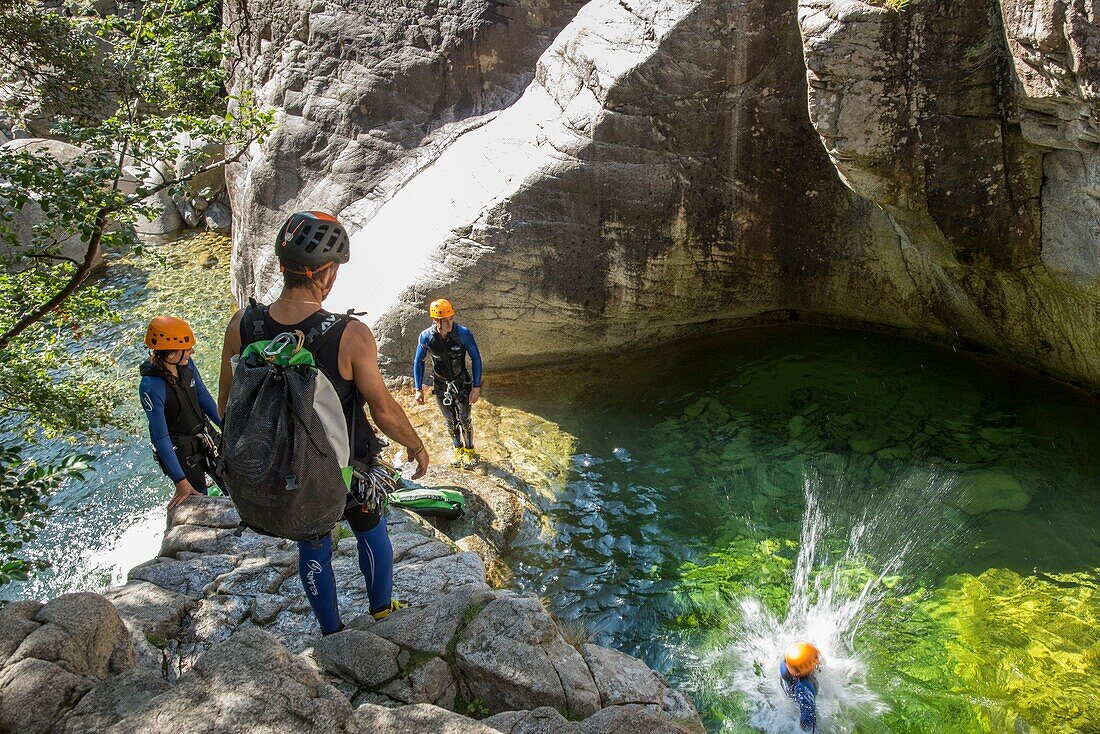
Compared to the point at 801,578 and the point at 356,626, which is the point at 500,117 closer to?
the point at 801,578

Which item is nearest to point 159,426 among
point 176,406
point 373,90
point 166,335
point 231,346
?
point 176,406

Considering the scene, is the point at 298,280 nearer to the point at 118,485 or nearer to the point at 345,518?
the point at 345,518

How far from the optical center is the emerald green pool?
581 cm

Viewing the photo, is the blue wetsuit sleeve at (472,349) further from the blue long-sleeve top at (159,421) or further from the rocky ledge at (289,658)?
the blue long-sleeve top at (159,421)

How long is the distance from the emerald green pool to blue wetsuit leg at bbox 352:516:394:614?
8.85ft

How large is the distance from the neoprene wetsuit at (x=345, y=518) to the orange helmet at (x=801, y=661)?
2.83m

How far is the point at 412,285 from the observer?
10102mm

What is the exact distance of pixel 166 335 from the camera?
5.51m


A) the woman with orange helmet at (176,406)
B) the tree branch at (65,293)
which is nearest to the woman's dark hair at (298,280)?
the woman with orange helmet at (176,406)

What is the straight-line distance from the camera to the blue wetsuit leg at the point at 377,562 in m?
4.11

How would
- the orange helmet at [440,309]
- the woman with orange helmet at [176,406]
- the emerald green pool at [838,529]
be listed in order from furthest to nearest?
the orange helmet at [440,309] < the emerald green pool at [838,529] < the woman with orange helmet at [176,406]

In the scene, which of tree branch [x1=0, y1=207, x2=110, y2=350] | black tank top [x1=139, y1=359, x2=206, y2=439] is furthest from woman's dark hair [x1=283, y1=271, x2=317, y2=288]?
tree branch [x1=0, y1=207, x2=110, y2=350]

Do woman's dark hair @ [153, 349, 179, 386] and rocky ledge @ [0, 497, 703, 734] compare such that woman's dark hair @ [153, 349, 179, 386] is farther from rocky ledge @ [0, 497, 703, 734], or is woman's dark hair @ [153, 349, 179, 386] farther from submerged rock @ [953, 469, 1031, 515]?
submerged rock @ [953, 469, 1031, 515]

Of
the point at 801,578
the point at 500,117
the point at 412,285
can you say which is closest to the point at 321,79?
the point at 500,117
